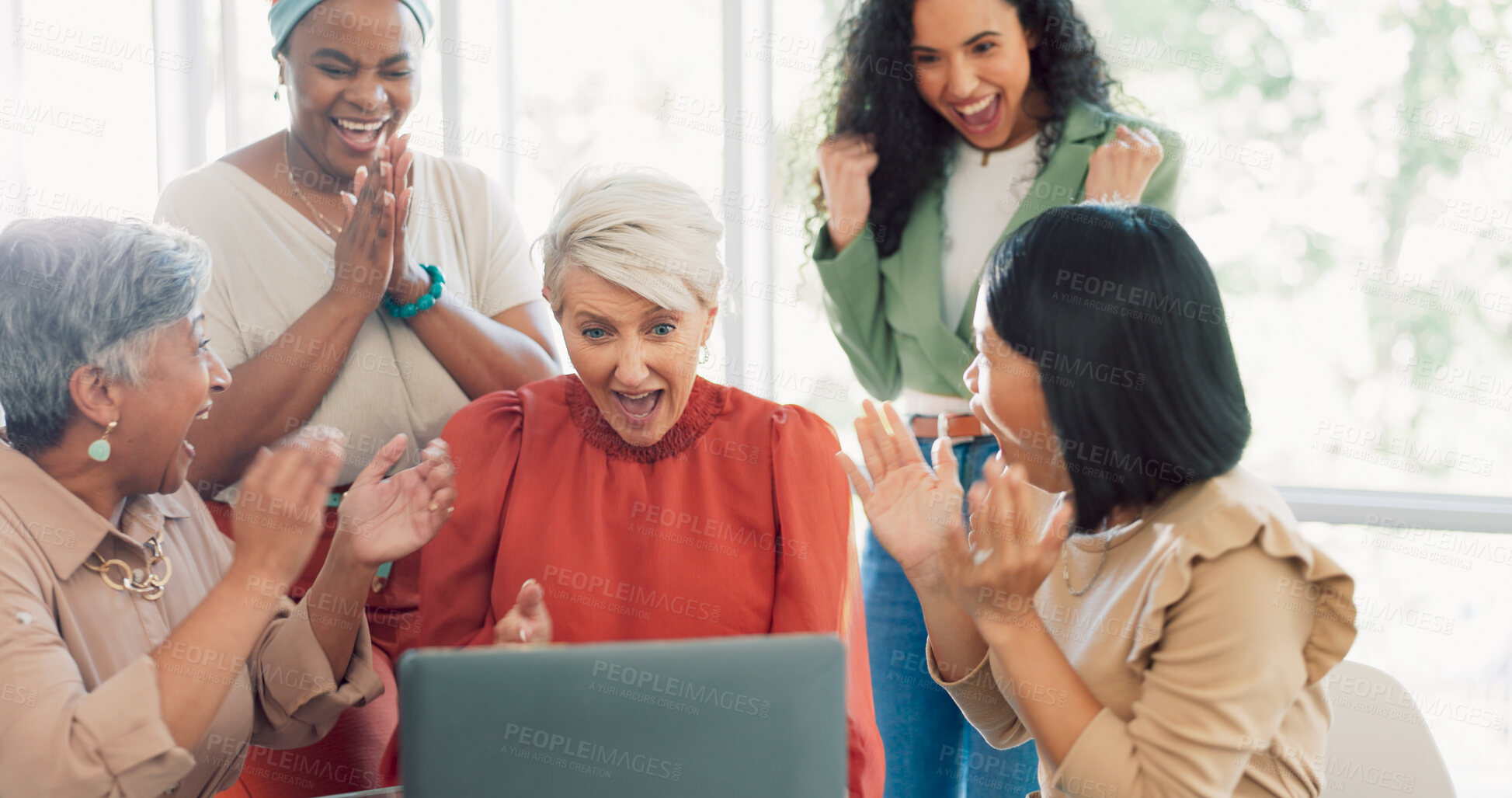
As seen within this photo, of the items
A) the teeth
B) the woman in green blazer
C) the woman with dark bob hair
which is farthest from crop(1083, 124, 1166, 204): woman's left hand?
the woman with dark bob hair

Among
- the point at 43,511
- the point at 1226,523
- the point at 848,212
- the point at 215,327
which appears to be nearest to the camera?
the point at 1226,523

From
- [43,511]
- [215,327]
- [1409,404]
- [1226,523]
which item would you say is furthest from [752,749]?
[1409,404]

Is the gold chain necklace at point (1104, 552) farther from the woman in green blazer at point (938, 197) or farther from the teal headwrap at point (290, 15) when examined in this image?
the teal headwrap at point (290, 15)

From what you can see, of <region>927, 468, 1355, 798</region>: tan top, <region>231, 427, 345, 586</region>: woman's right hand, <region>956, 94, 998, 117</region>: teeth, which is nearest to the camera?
<region>927, 468, 1355, 798</region>: tan top

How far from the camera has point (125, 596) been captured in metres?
1.40

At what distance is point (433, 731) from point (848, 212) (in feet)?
4.92

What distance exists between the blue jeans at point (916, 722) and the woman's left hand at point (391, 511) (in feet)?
3.21

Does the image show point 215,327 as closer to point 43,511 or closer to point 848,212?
point 43,511

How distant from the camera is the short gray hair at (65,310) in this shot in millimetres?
1340

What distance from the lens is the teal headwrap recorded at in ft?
6.15

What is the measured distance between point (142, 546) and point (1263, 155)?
277 centimetres

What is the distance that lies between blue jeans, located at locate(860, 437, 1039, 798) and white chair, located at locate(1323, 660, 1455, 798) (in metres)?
0.71

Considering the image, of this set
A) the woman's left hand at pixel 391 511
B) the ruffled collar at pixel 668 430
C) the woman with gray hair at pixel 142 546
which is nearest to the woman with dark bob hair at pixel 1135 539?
the ruffled collar at pixel 668 430

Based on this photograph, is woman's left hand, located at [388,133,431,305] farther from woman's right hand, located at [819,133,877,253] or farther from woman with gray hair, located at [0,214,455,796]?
woman's right hand, located at [819,133,877,253]
